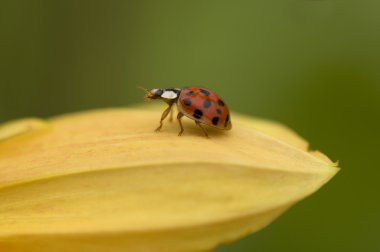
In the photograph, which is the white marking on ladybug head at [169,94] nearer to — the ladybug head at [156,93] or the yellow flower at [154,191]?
the ladybug head at [156,93]

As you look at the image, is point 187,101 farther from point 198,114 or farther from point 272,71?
point 272,71

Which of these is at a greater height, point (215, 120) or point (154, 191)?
point (215, 120)

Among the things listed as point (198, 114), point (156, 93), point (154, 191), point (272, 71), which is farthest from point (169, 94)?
point (272, 71)

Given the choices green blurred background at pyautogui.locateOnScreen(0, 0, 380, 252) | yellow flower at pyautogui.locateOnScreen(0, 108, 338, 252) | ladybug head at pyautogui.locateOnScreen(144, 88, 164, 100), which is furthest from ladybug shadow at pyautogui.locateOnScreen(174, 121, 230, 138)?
green blurred background at pyautogui.locateOnScreen(0, 0, 380, 252)

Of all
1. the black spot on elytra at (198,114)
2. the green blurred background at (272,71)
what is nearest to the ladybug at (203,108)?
the black spot on elytra at (198,114)

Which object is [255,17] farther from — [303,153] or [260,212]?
[260,212]

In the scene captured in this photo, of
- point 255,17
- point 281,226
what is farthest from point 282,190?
point 255,17
